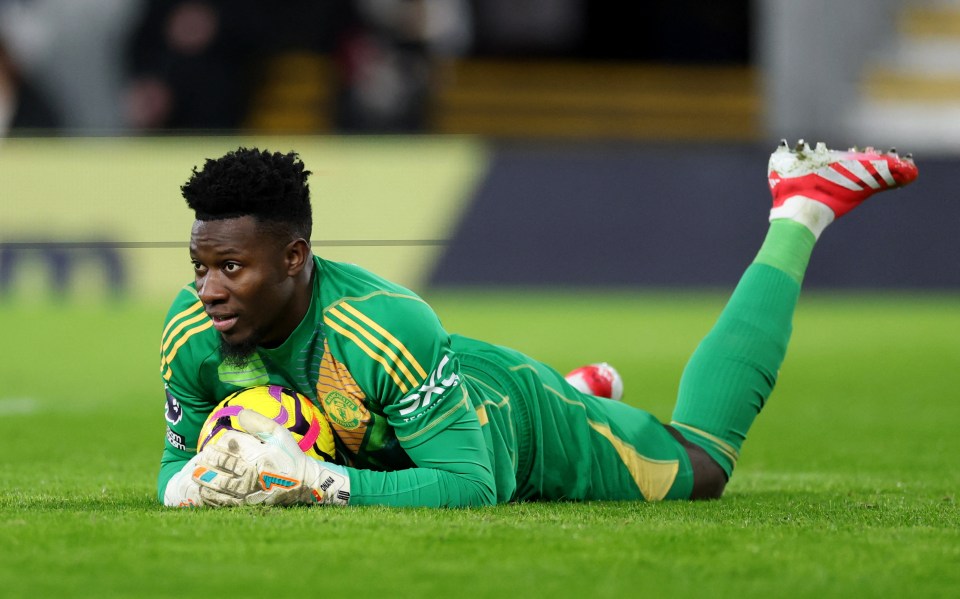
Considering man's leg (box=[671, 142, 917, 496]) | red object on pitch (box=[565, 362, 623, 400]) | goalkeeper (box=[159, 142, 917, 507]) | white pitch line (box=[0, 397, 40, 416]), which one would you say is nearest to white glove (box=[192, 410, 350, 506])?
goalkeeper (box=[159, 142, 917, 507])

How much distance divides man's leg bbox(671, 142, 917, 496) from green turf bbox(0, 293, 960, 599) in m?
0.28

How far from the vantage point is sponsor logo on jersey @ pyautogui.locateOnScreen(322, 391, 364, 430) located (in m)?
4.60

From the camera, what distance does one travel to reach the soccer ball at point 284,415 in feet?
15.1

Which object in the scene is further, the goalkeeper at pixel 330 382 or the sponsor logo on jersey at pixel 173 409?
the sponsor logo on jersey at pixel 173 409

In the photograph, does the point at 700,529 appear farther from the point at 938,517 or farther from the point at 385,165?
the point at 385,165

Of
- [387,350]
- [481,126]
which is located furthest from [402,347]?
[481,126]

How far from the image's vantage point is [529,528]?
4.20m

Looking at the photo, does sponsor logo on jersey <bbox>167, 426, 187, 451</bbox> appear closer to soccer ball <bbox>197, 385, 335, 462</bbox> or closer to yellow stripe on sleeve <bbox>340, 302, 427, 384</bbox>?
soccer ball <bbox>197, 385, 335, 462</bbox>

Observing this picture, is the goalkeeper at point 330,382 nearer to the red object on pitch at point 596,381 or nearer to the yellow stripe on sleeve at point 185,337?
the yellow stripe on sleeve at point 185,337

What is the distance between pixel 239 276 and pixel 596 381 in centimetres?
220

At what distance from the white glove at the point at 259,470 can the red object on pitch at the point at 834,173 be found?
8.08 feet

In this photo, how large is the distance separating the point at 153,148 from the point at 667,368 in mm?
7641

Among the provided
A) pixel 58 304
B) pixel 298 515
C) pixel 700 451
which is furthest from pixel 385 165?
pixel 298 515

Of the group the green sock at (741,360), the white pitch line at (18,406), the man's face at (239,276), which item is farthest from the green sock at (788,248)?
the white pitch line at (18,406)
